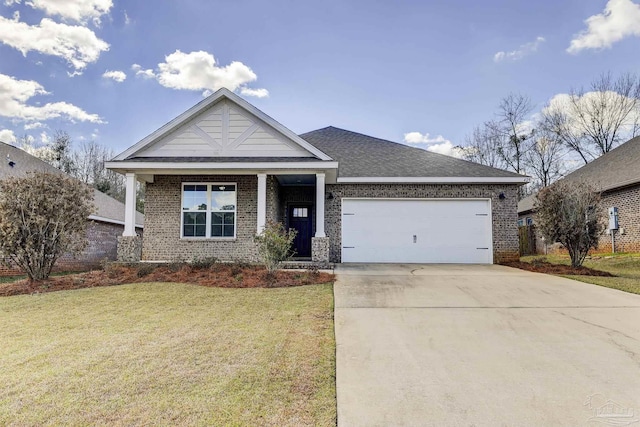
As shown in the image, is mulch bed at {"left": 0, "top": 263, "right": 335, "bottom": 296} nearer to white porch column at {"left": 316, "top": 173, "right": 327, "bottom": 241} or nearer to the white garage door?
white porch column at {"left": 316, "top": 173, "right": 327, "bottom": 241}

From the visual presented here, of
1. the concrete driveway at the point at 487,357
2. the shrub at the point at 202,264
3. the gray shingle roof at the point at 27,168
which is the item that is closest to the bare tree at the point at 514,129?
the concrete driveway at the point at 487,357

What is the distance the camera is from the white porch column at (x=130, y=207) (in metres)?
10.9

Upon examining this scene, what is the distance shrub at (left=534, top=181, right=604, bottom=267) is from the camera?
1049cm

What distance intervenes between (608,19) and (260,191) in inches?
920

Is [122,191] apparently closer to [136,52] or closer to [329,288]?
[136,52]

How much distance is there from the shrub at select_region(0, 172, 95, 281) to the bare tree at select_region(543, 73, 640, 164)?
32.5 m

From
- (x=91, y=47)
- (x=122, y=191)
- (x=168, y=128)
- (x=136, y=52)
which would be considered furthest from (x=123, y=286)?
(x=122, y=191)

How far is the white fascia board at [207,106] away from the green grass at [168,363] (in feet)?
19.7

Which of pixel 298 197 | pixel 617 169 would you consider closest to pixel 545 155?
pixel 617 169

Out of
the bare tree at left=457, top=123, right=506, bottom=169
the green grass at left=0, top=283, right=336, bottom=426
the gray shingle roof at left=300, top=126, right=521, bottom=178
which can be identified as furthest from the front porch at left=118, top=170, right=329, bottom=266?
the bare tree at left=457, top=123, right=506, bottom=169

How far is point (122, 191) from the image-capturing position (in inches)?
1266

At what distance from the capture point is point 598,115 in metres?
27.9

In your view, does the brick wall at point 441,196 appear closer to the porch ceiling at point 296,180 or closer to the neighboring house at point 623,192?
the porch ceiling at point 296,180

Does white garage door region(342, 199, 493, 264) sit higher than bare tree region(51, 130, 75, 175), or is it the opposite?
bare tree region(51, 130, 75, 175)
